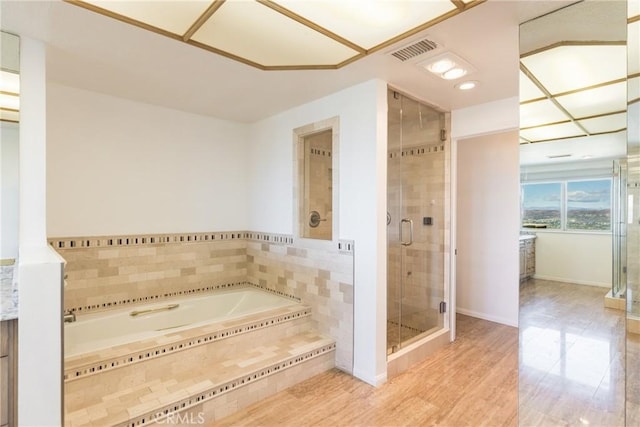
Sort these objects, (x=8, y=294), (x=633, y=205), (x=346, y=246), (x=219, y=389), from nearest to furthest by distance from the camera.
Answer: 1. (x=8, y=294)
2. (x=633, y=205)
3. (x=219, y=389)
4. (x=346, y=246)

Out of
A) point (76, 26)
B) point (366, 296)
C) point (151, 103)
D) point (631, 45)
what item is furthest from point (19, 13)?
point (631, 45)

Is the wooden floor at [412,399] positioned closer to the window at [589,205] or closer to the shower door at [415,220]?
the shower door at [415,220]

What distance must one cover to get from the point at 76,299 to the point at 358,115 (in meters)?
2.94

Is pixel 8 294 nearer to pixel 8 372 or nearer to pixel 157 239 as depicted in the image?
pixel 8 372

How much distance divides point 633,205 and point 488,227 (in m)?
2.17

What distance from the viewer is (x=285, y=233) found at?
3.40 metres

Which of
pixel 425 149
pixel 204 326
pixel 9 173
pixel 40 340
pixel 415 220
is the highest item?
pixel 425 149

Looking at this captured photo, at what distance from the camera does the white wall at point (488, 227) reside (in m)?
3.78

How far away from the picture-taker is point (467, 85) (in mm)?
2596

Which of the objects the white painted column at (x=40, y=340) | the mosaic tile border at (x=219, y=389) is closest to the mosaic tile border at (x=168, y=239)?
the mosaic tile border at (x=219, y=389)

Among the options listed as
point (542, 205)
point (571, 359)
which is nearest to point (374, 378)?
point (571, 359)

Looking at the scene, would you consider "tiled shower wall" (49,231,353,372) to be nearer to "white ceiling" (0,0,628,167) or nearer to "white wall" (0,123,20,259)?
"white wall" (0,123,20,259)

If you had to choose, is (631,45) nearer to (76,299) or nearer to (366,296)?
(366,296)

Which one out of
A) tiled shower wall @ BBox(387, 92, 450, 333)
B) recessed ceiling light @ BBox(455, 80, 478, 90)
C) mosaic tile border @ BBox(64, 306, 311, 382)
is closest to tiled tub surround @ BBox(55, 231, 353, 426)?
mosaic tile border @ BBox(64, 306, 311, 382)
